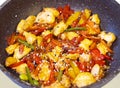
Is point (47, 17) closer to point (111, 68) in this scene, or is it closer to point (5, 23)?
point (5, 23)

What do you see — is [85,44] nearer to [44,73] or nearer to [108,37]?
[108,37]

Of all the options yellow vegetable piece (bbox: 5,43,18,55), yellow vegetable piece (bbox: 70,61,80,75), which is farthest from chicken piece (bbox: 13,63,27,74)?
yellow vegetable piece (bbox: 70,61,80,75)

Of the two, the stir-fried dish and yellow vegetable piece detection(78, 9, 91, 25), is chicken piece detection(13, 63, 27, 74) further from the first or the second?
yellow vegetable piece detection(78, 9, 91, 25)

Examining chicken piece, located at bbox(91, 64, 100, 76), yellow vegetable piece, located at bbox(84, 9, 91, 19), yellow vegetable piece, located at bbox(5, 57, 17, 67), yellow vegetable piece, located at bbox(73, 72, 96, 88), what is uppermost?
yellow vegetable piece, located at bbox(84, 9, 91, 19)

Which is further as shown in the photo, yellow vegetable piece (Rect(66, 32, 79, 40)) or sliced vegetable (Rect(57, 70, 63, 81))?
yellow vegetable piece (Rect(66, 32, 79, 40))

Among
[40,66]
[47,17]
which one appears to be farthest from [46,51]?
[47,17]

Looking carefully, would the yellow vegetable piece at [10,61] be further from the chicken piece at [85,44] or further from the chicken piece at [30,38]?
the chicken piece at [85,44]

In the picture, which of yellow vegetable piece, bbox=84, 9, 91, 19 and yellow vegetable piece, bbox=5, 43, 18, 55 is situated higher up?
yellow vegetable piece, bbox=84, 9, 91, 19

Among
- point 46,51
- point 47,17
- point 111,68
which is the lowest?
point 111,68
